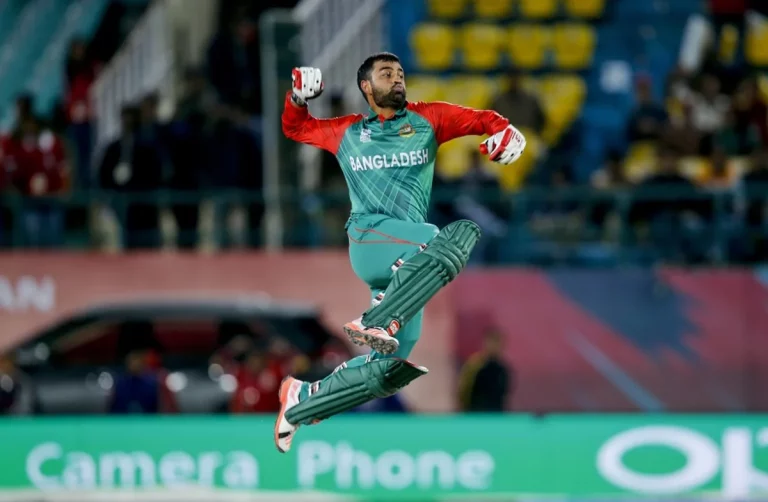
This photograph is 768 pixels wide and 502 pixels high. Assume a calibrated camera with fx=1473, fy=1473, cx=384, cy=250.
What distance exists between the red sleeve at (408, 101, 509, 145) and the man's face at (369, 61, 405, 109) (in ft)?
0.58

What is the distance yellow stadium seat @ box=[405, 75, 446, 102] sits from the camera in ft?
69.8

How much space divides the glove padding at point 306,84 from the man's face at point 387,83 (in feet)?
0.84

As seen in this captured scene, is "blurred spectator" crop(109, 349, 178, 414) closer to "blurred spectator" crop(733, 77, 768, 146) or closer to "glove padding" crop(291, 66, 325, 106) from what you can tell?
"blurred spectator" crop(733, 77, 768, 146)

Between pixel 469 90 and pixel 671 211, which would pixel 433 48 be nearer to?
pixel 469 90

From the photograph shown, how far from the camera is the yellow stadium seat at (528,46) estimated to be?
23109mm

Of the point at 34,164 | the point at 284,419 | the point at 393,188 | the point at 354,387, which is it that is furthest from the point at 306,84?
the point at 34,164

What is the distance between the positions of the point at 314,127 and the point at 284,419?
4.71 ft

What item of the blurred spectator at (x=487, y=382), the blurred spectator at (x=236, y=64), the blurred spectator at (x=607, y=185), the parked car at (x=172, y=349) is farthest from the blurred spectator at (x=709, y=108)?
the blurred spectator at (x=236, y=64)

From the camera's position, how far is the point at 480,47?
2298cm

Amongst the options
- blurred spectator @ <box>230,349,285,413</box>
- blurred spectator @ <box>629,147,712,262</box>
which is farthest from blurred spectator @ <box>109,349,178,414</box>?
blurred spectator @ <box>629,147,712,262</box>

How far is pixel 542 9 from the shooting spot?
77.8ft

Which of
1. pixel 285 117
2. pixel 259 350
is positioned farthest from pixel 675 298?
pixel 285 117

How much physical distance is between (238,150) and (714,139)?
6.87 meters

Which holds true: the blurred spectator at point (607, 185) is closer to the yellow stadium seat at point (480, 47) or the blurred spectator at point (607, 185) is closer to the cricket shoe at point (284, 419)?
the yellow stadium seat at point (480, 47)
